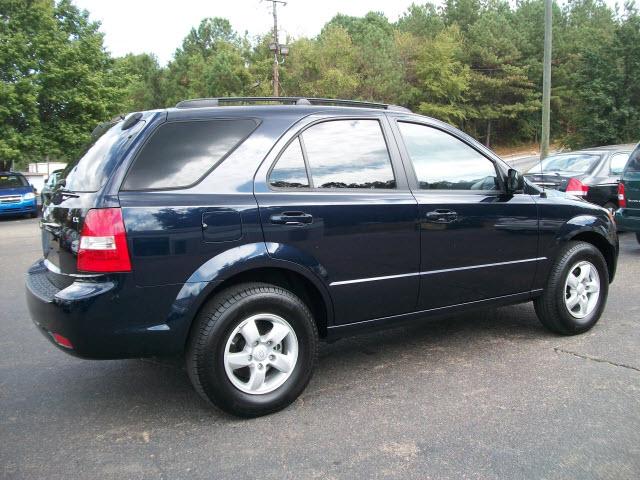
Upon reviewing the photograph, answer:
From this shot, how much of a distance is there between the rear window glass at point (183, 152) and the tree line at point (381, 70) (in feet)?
14.4

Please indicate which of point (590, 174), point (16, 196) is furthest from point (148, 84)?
point (590, 174)

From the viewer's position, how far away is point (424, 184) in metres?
3.91

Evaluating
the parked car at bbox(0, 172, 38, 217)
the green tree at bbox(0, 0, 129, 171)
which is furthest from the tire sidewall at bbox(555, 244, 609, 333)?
the green tree at bbox(0, 0, 129, 171)

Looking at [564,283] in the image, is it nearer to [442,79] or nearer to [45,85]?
[45,85]

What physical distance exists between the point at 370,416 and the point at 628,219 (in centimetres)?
649

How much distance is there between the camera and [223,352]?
3154 millimetres

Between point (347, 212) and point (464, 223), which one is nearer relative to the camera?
point (347, 212)

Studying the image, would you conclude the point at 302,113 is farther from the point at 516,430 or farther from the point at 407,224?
the point at 516,430

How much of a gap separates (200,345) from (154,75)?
259ft

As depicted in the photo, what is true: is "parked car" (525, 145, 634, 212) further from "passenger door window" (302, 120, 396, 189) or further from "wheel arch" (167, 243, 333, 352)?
"wheel arch" (167, 243, 333, 352)

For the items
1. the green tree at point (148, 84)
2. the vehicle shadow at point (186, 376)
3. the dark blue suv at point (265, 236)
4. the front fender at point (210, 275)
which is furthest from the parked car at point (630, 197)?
the green tree at point (148, 84)

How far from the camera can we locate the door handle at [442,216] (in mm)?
3832

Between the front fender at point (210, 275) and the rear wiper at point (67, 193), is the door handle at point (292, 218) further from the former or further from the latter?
the rear wiper at point (67, 193)

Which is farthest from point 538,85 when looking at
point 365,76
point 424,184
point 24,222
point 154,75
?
point 424,184
